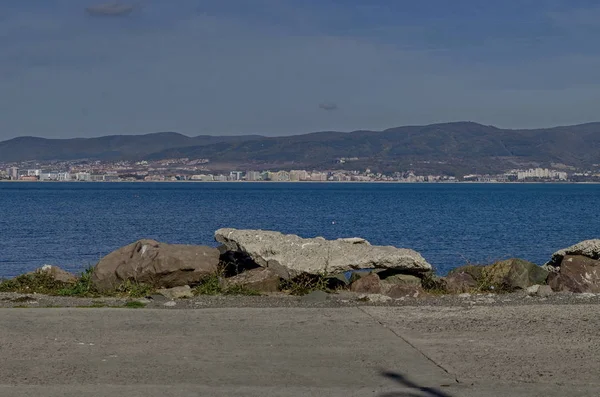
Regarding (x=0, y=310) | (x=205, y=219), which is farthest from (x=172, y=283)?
(x=205, y=219)

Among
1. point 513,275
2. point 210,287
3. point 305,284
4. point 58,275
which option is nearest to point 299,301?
point 305,284

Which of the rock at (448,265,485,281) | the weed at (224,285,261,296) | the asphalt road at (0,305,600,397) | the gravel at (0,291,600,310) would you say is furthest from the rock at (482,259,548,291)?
the weed at (224,285,261,296)

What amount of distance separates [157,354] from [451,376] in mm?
3190

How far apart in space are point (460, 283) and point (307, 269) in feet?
9.55

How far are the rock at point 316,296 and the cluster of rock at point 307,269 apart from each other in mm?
1041

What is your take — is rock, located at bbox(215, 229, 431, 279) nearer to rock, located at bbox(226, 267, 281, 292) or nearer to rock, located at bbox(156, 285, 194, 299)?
rock, located at bbox(226, 267, 281, 292)

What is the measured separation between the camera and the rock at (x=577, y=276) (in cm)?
1677

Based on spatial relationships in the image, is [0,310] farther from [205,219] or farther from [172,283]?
[205,219]

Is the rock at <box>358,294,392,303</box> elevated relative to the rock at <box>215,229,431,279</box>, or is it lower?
lower

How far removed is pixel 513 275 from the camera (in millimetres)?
17562

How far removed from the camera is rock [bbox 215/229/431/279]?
16984mm

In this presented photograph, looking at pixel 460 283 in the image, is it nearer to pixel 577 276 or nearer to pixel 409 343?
pixel 577 276

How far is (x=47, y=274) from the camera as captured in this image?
59.7ft

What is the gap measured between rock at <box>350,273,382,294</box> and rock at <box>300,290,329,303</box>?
0.97 metres
